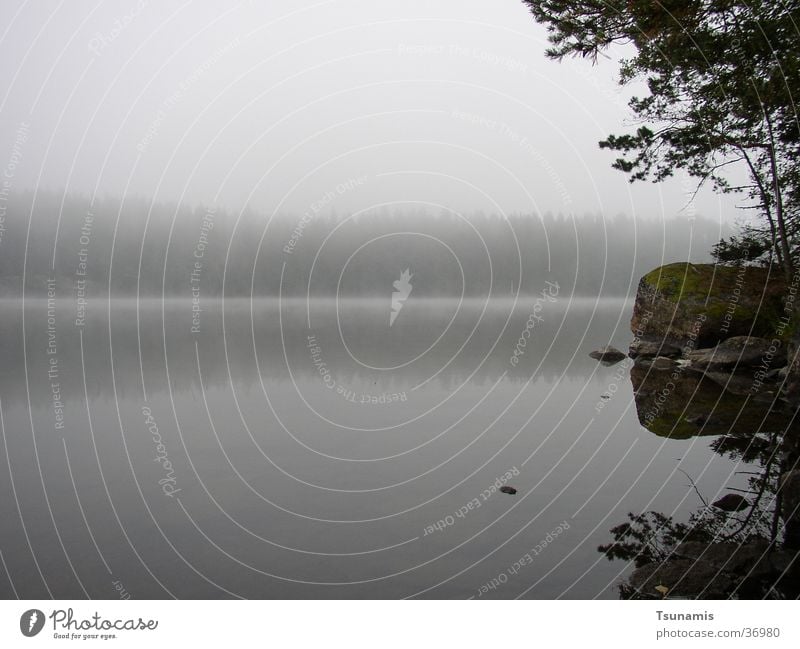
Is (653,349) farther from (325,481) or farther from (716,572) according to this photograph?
(716,572)

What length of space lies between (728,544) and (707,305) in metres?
20.9

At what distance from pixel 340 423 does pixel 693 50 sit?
1192cm

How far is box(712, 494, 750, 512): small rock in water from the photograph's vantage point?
8.14 metres

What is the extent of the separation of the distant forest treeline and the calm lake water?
64.2 m

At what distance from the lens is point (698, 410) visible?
1501 cm

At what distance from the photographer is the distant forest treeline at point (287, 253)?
97.7m

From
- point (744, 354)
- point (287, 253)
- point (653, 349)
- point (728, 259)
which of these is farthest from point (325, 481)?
point (287, 253)

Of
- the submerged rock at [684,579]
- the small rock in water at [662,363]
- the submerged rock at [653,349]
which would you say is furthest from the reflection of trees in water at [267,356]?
the submerged rock at [684,579]

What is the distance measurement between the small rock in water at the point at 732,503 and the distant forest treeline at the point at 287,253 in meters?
73.4

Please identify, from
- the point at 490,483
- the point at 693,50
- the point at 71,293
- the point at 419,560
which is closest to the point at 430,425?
the point at 490,483

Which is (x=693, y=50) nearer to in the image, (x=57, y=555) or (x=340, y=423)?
(x=340, y=423)

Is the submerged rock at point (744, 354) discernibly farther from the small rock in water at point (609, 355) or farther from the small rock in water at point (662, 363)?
the small rock in water at point (609, 355)
